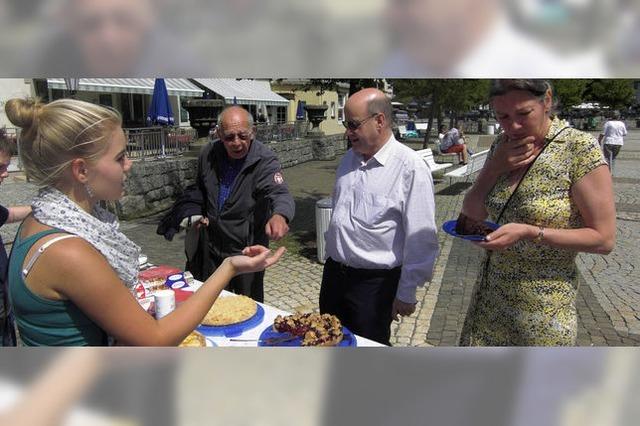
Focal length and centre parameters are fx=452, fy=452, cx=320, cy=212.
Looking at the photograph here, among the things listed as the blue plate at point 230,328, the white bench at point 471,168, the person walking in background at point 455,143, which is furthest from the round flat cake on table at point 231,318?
the person walking in background at point 455,143

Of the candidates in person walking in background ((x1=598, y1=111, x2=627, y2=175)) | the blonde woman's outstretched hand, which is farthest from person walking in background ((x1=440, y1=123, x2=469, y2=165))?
the blonde woman's outstretched hand

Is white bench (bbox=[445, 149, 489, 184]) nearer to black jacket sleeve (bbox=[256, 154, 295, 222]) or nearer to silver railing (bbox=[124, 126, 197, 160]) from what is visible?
black jacket sleeve (bbox=[256, 154, 295, 222])

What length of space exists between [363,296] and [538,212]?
108 centimetres

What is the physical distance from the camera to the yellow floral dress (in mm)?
1369

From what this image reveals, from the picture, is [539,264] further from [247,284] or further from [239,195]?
[247,284]

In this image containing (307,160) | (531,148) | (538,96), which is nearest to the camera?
(538,96)

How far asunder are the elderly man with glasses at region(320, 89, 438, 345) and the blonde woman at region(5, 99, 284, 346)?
128 centimetres

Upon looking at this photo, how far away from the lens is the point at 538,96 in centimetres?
122

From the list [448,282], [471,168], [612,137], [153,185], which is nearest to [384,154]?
[448,282]

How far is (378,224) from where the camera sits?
217 cm
